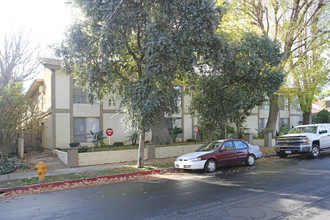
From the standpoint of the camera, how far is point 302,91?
65.1 ft

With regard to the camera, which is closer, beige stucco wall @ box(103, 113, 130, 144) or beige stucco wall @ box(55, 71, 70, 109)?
beige stucco wall @ box(55, 71, 70, 109)

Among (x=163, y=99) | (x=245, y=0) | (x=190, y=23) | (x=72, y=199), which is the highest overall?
(x=245, y=0)

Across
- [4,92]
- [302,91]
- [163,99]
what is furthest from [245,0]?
[4,92]

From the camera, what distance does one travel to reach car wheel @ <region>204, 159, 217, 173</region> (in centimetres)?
1089

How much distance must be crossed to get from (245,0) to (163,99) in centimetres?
1313

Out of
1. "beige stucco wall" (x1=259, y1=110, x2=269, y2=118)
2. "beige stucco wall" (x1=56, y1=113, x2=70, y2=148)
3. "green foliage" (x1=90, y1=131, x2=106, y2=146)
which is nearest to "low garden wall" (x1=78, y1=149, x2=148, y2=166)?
"green foliage" (x1=90, y1=131, x2=106, y2=146)

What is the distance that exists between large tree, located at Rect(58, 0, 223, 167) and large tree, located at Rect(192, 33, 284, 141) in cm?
256

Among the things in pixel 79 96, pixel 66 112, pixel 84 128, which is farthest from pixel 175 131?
pixel 66 112

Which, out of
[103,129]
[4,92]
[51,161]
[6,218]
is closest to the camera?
[6,218]

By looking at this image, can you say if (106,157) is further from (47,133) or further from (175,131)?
(175,131)

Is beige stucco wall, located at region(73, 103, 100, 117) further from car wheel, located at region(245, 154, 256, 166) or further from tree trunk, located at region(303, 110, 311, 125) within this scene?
tree trunk, located at region(303, 110, 311, 125)

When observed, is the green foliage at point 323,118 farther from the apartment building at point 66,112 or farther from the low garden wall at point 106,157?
the low garden wall at point 106,157

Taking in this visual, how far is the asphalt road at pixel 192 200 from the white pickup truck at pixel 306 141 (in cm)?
465

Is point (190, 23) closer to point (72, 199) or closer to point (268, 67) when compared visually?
point (268, 67)
